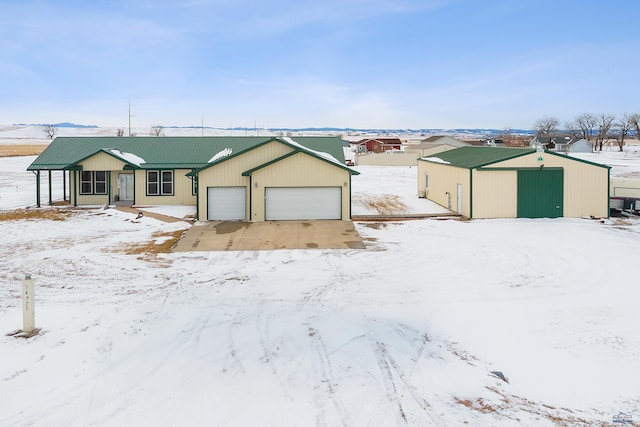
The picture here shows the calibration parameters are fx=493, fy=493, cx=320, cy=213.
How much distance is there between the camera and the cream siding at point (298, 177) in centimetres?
2412

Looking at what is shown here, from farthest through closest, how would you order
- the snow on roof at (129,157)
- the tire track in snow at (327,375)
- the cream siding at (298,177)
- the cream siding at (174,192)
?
the cream siding at (174,192) → the snow on roof at (129,157) → the cream siding at (298,177) → the tire track in snow at (327,375)

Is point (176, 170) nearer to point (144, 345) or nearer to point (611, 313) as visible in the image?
point (144, 345)

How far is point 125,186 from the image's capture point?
1192 inches

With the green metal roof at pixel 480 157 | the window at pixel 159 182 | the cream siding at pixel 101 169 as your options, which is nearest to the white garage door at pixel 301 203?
Answer: the green metal roof at pixel 480 157

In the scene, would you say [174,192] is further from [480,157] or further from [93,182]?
[480,157]

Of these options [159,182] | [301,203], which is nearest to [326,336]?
[301,203]

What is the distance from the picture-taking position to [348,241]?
19.2 meters

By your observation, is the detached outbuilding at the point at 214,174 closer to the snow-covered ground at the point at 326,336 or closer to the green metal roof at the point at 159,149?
the green metal roof at the point at 159,149

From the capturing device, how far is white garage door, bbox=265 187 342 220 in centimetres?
2428

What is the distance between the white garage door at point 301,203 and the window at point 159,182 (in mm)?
8135

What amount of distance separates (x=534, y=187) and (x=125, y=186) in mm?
23277

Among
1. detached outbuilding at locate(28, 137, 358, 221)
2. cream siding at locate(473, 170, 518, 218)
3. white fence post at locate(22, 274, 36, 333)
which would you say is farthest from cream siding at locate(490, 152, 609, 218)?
white fence post at locate(22, 274, 36, 333)

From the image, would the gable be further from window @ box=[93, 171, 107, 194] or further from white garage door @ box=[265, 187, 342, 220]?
white garage door @ box=[265, 187, 342, 220]

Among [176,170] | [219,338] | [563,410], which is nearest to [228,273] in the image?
[219,338]
